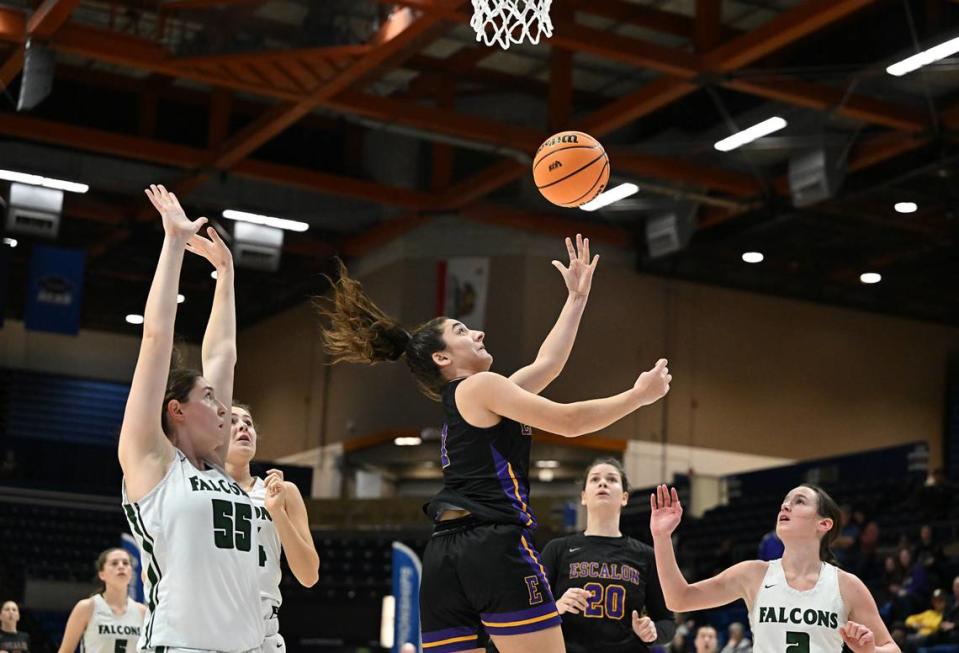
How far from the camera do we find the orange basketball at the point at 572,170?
8.41 meters

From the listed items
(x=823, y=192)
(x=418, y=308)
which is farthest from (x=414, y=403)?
(x=823, y=192)

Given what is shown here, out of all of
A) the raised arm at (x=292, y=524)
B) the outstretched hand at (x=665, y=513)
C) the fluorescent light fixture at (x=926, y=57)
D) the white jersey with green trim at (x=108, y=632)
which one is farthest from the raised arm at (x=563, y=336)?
the fluorescent light fixture at (x=926, y=57)

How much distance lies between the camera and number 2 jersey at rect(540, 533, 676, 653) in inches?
267

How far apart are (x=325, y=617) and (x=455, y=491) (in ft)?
63.2

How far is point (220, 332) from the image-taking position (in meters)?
4.98

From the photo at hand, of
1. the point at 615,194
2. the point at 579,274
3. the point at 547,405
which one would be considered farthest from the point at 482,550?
the point at 615,194

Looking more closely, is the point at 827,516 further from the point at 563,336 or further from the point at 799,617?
the point at 563,336

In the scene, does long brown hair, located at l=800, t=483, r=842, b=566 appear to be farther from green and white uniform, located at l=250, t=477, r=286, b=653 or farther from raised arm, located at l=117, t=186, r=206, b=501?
raised arm, located at l=117, t=186, r=206, b=501

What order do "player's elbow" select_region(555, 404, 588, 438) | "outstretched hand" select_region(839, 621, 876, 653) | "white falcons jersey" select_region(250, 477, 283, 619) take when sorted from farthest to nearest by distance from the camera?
1. "white falcons jersey" select_region(250, 477, 283, 619)
2. "outstretched hand" select_region(839, 621, 876, 653)
3. "player's elbow" select_region(555, 404, 588, 438)

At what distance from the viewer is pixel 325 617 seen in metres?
23.8

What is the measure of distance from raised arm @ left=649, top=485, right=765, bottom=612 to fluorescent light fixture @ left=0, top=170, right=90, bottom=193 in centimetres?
1736

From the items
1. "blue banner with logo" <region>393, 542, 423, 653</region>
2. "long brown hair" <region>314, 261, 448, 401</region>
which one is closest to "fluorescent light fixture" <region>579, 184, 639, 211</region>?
"blue banner with logo" <region>393, 542, 423, 653</region>

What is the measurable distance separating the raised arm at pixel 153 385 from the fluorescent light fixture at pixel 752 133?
50.2 ft

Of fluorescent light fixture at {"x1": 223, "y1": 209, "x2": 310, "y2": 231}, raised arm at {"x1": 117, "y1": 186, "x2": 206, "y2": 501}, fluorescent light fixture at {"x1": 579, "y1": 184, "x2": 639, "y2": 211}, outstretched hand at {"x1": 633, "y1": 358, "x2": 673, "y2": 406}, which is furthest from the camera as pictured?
fluorescent light fixture at {"x1": 223, "y1": 209, "x2": 310, "y2": 231}
